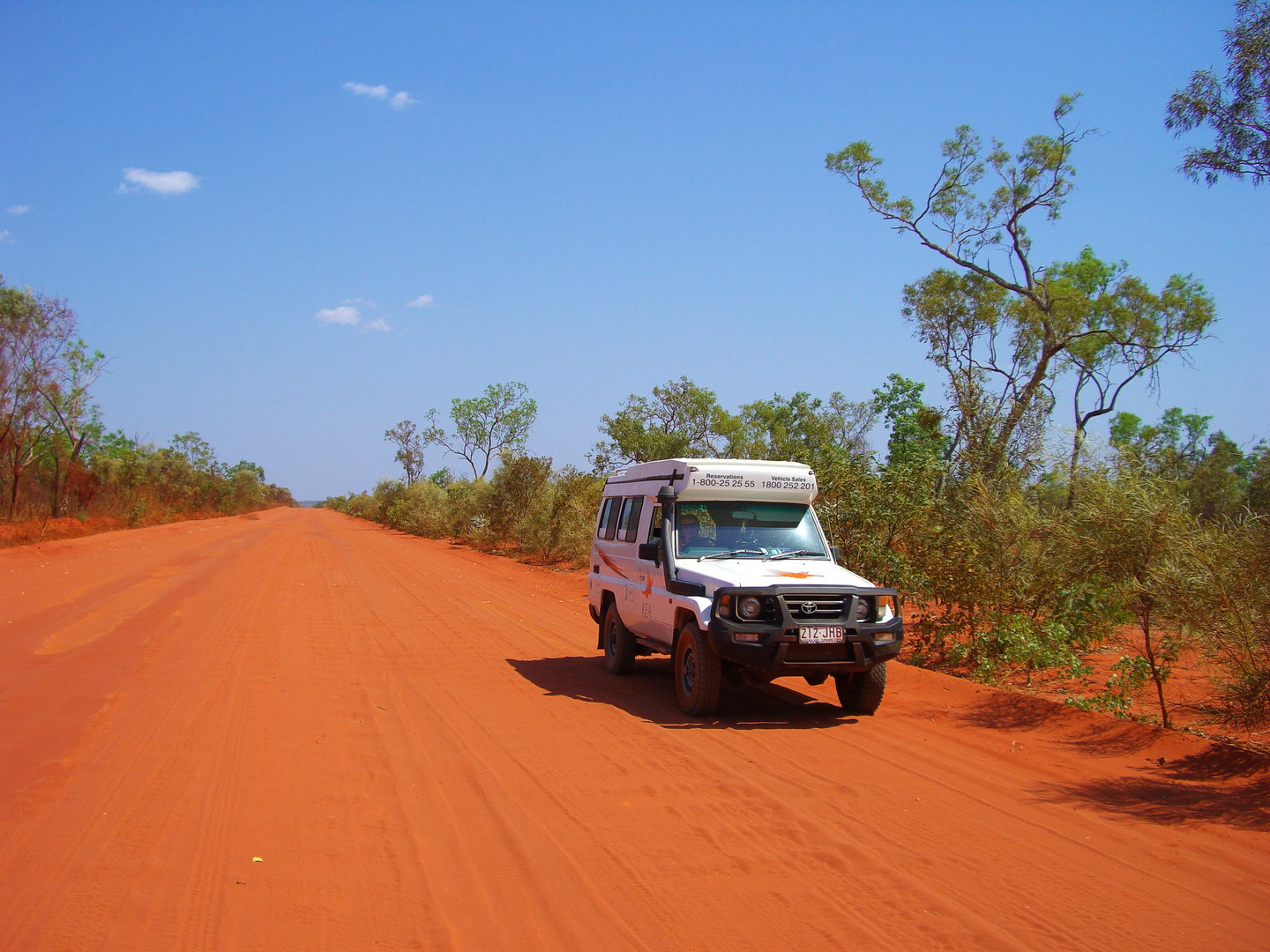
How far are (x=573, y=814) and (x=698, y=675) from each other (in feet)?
8.90

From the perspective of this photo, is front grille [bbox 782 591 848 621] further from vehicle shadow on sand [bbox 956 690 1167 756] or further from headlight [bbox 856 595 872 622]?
vehicle shadow on sand [bbox 956 690 1167 756]

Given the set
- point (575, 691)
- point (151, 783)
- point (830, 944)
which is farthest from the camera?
point (575, 691)

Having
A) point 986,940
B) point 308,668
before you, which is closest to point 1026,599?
point 986,940

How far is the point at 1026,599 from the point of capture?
1039 centimetres

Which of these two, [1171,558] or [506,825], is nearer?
[506,825]

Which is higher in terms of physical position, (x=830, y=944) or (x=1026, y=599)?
(x=1026, y=599)

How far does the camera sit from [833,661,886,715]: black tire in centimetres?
811

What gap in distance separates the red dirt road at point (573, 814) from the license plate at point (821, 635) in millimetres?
821

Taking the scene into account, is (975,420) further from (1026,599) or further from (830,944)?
(830,944)

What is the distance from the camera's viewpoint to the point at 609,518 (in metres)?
11.3

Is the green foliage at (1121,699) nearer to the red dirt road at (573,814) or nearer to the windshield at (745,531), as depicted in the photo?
the red dirt road at (573,814)

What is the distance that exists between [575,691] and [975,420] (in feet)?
27.1

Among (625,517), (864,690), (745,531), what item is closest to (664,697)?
(745,531)

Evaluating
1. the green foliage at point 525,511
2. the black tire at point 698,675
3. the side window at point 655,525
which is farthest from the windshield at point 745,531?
the green foliage at point 525,511
